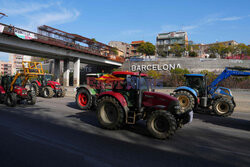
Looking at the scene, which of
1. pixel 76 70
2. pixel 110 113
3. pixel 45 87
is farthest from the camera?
pixel 76 70

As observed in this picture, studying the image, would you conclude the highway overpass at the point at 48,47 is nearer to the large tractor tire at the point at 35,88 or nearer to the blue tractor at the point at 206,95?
the large tractor tire at the point at 35,88

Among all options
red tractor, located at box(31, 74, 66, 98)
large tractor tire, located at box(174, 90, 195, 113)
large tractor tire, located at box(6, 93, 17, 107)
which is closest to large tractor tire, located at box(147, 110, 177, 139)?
large tractor tire, located at box(174, 90, 195, 113)

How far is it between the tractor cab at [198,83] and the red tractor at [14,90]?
31.2ft

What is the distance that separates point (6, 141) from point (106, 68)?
140ft

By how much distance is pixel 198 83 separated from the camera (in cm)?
993

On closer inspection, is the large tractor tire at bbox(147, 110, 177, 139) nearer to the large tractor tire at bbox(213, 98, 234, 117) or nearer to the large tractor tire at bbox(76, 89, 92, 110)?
the large tractor tire at bbox(76, 89, 92, 110)

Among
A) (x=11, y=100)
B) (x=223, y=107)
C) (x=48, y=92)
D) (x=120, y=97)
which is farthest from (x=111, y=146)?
(x=48, y=92)

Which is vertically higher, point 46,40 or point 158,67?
point 46,40

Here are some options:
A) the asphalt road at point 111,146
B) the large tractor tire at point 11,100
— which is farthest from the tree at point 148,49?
the asphalt road at point 111,146

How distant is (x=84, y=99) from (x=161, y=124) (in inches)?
243

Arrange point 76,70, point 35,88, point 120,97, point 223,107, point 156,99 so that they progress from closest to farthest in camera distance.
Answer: point 156,99 → point 120,97 → point 223,107 → point 35,88 → point 76,70

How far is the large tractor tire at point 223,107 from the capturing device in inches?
334

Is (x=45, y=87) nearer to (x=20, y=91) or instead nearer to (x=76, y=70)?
(x=20, y=91)

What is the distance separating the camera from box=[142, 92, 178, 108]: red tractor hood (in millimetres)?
5055
